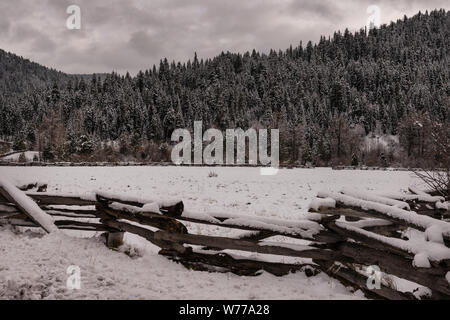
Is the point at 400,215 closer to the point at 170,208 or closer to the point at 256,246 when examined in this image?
the point at 256,246

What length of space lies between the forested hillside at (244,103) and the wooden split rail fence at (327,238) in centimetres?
7032

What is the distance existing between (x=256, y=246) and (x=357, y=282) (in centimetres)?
149

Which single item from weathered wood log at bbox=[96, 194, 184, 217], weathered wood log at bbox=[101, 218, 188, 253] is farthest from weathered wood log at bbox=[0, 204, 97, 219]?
weathered wood log at bbox=[96, 194, 184, 217]

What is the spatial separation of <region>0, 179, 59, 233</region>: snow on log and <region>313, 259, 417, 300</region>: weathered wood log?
518 cm

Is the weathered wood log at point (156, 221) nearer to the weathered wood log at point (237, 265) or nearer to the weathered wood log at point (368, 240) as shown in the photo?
the weathered wood log at point (237, 265)

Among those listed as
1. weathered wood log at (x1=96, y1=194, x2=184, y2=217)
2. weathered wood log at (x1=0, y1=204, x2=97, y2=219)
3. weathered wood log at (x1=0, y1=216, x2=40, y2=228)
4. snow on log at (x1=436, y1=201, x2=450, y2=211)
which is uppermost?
weathered wood log at (x1=96, y1=194, x2=184, y2=217)

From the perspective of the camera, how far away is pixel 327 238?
16.1 ft

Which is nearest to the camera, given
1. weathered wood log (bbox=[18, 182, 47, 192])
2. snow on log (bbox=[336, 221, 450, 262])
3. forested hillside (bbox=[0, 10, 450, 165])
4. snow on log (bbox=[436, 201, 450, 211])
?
snow on log (bbox=[336, 221, 450, 262])

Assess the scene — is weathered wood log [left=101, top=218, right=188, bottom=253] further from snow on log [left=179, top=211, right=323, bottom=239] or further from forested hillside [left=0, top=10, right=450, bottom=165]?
forested hillside [left=0, top=10, right=450, bottom=165]

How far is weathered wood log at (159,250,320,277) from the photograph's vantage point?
518 centimetres

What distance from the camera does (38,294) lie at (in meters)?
4.08

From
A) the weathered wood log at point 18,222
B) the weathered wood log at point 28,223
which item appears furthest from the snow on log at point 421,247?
the weathered wood log at point 18,222

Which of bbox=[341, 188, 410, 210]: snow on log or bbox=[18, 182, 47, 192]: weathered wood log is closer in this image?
bbox=[341, 188, 410, 210]: snow on log
